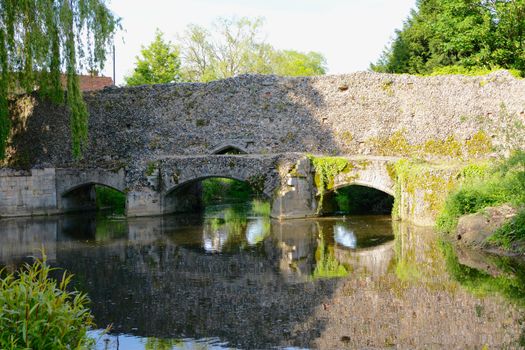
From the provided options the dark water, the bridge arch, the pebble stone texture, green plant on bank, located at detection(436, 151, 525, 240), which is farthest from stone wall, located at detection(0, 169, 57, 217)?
green plant on bank, located at detection(436, 151, 525, 240)

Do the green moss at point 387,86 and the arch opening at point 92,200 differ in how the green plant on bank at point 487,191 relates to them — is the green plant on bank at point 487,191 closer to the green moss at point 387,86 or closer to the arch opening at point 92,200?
the green moss at point 387,86

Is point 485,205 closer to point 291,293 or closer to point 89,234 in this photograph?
point 291,293

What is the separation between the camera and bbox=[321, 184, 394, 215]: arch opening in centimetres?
2223

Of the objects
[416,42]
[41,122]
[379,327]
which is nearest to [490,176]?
[379,327]

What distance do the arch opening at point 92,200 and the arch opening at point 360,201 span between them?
7.34m

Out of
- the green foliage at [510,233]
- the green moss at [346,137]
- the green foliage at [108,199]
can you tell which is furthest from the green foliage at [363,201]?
the green foliage at [510,233]

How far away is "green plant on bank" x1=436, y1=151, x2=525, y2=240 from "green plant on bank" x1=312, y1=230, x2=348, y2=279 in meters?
2.96

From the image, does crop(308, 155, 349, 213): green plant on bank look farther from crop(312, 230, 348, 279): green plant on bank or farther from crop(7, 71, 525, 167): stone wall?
crop(312, 230, 348, 279): green plant on bank

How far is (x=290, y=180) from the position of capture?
19.3 meters

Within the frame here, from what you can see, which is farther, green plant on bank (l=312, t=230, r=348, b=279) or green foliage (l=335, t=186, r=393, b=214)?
green foliage (l=335, t=186, r=393, b=214)

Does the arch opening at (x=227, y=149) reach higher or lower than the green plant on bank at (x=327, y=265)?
higher

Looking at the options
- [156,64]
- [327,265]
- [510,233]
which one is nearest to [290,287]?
[327,265]

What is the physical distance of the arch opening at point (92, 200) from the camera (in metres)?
23.9

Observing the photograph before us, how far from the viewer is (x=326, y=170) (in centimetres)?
1942
